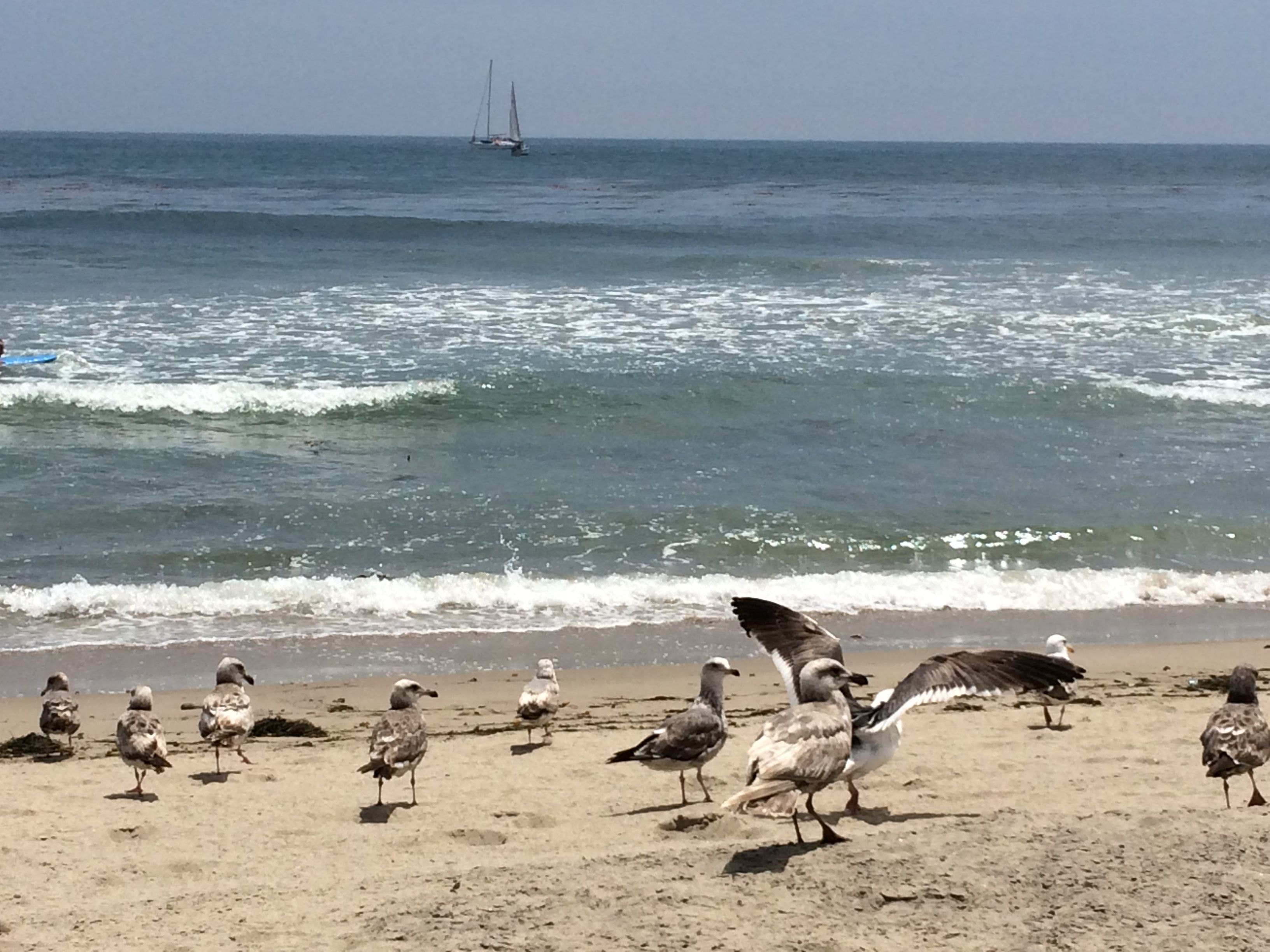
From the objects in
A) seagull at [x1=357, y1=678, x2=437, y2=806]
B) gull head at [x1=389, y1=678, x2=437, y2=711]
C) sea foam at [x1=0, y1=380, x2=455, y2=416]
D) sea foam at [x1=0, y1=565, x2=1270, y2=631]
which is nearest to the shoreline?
sea foam at [x1=0, y1=565, x2=1270, y2=631]

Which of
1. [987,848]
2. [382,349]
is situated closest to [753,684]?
[987,848]

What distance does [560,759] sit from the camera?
8547mm

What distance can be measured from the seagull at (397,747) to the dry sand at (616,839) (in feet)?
0.74

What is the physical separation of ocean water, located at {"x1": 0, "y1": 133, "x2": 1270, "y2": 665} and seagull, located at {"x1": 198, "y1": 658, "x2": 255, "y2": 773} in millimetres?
2846

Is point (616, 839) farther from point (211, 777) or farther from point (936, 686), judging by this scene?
point (211, 777)

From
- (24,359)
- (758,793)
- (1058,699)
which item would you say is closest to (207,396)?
(24,359)

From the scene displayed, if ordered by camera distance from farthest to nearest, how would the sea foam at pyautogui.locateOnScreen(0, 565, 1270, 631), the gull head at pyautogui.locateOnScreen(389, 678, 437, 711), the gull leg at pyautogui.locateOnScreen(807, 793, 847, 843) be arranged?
the sea foam at pyautogui.locateOnScreen(0, 565, 1270, 631) → the gull head at pyautogui.locateOnScreen(389, 678, 437, 711) → the gull leg at pyautogui.locateOnScreen(807, 793, 847, 843)

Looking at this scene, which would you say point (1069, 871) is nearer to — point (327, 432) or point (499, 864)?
point (499, 864)

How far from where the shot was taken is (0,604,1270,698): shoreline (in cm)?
1056

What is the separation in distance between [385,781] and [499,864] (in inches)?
75.7

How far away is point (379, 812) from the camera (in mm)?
7703

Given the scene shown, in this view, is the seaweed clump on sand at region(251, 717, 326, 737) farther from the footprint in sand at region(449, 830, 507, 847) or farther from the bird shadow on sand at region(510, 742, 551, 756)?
the footprint in sand at region(449, 830, 507, 847)

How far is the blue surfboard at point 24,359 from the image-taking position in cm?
2103

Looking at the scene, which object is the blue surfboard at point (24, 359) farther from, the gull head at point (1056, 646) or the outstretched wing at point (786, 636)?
the gull head at point (1056, 646)
